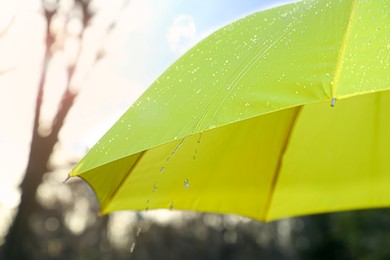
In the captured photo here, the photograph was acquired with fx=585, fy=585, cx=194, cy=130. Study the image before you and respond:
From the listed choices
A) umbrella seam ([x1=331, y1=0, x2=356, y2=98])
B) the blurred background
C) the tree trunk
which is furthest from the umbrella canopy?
the tree trunk

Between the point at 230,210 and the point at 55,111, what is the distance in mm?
5039

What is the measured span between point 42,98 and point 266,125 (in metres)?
5.41

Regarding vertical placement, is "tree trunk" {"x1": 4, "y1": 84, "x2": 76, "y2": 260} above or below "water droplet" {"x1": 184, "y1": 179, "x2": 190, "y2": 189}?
below

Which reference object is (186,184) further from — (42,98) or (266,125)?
(42,98)

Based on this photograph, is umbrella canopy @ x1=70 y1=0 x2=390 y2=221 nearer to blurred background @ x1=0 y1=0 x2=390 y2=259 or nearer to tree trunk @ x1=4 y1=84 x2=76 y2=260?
blurred background @ x1=0 y1=0 x2=390 y2=259

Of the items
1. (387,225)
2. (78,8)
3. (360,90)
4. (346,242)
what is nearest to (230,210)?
(360,90)

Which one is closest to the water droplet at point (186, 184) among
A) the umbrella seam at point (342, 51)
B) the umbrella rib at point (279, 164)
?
the umbrella rib at point (279, 164)

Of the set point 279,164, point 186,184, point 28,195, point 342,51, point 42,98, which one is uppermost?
point 342,51

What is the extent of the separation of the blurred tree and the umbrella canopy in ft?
14.9

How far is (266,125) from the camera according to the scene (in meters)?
2.84

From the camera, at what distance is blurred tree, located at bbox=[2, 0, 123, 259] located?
7.07 m

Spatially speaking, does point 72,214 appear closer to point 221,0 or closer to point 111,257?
point 111,257

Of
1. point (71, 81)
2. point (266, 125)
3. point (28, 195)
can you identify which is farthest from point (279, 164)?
point (28, 195)

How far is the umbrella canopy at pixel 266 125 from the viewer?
154cm
